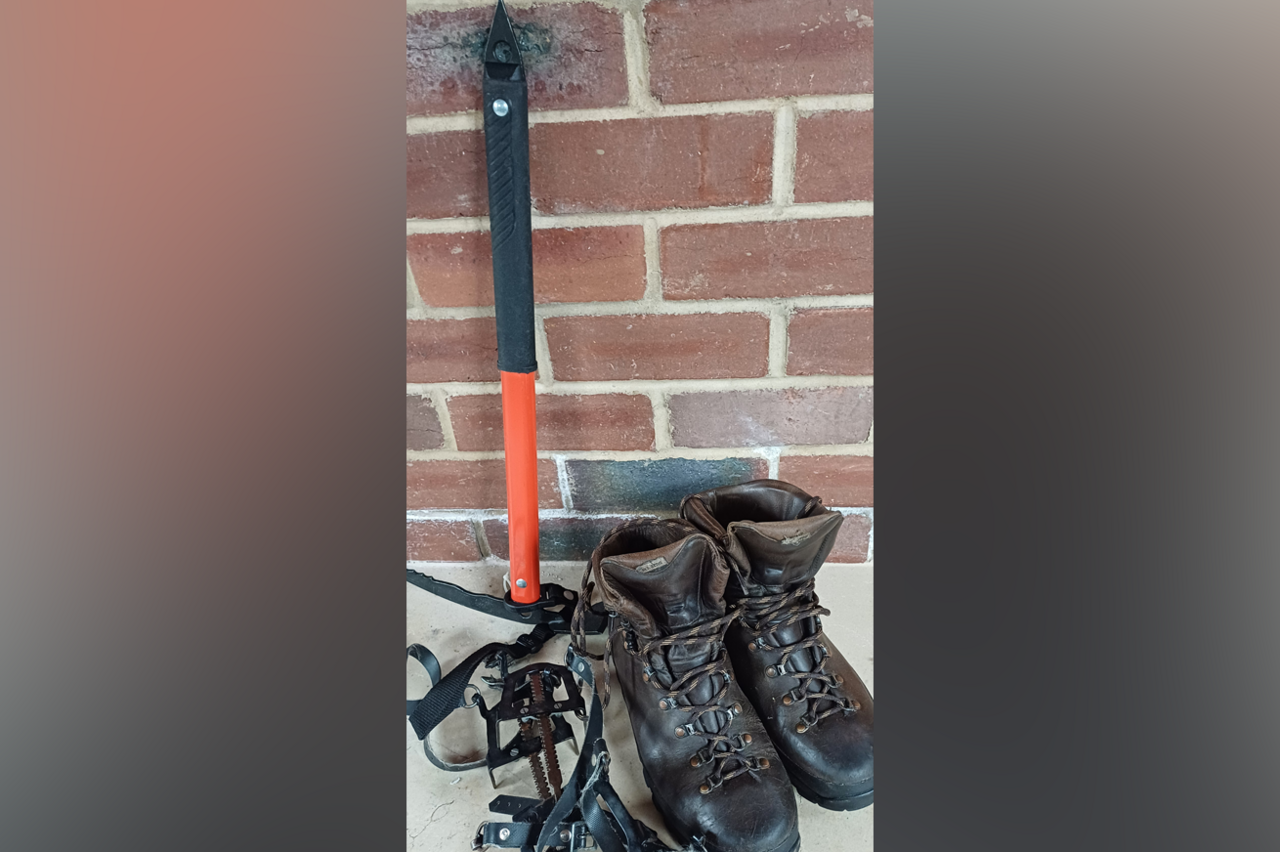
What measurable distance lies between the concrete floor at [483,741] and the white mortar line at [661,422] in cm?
22

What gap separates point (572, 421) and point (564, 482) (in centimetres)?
10

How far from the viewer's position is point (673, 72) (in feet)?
2.37

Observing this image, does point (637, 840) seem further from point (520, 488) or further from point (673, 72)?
point (673, 72)

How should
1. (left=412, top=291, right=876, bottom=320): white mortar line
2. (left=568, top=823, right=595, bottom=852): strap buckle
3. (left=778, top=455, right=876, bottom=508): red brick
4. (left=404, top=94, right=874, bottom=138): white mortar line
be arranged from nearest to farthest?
(left=568, top=823, right=595, bottom=852): strap buckle, (left=404, top=94, right=874, bottom=138): white mortar line, (left=412, top=291, right=876, bottom=320): white mortar line, (left=778, top=455, right=876, bottom=508): red brick

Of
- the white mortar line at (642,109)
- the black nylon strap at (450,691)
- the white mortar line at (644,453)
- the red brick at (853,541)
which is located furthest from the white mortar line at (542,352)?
the red brick at (853,541)

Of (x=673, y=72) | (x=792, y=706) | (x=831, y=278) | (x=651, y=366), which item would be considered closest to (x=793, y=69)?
(x=673, y=72)

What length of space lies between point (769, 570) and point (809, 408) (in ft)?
0.79

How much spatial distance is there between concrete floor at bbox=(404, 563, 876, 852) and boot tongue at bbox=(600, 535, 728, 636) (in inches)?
6.1

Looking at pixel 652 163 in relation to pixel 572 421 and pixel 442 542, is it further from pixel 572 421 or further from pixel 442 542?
pixel 442 542

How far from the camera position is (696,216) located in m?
0.80

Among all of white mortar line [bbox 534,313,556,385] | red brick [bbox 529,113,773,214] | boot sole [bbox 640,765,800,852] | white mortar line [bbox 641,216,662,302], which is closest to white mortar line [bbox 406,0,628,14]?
red brick [bbox 529,113,773,214]

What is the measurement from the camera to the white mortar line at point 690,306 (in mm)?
841

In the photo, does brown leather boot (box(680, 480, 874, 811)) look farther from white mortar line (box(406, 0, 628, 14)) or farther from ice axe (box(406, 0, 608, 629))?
white mortar line (box(406, 0, 628, 14))

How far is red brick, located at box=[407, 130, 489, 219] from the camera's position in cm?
77
